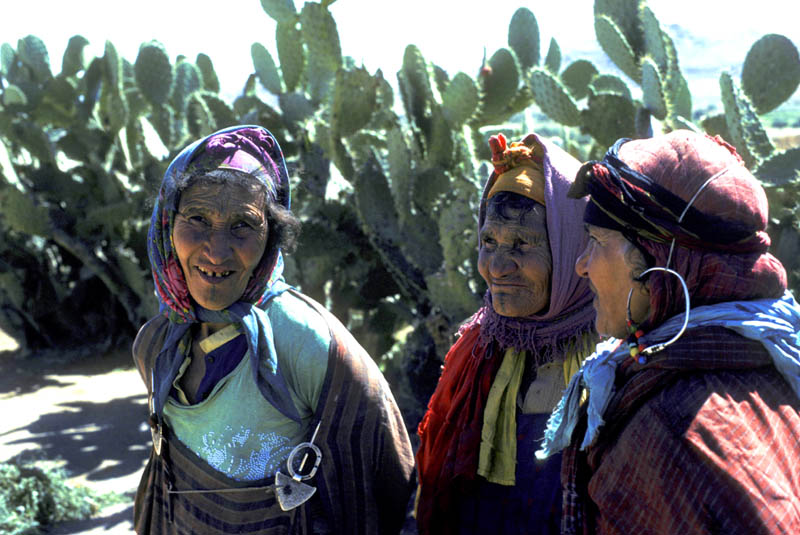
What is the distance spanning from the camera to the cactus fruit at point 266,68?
25.1 feet

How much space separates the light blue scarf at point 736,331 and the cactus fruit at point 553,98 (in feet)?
12.4

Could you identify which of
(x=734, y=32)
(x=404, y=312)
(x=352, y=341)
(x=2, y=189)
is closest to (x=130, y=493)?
(x=404, y=312)

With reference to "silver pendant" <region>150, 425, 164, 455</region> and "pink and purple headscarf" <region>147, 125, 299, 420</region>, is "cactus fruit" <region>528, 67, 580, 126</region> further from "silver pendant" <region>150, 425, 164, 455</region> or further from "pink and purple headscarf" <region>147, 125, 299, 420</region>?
"silver pendant" <region>150, 425, 164, 455</region>

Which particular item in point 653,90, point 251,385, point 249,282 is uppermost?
point 653,90

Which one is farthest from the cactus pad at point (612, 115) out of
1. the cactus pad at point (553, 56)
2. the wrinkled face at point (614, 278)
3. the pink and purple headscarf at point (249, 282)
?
the wrinkled face at point (614, 278)

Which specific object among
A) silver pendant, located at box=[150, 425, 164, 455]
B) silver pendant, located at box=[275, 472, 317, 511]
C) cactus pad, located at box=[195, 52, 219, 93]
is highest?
cactus pad, located at box=[195, 52, 219, 93]

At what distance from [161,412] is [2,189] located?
21.7 ft

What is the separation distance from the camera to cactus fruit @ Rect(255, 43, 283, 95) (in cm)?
765

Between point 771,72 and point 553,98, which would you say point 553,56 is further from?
point 771,72

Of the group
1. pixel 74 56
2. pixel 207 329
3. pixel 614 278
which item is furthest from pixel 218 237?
pixel 74 56

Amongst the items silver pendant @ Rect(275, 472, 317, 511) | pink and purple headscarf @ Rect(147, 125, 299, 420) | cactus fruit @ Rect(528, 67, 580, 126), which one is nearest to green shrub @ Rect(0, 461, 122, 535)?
pink and purple headscarf @ Rect(147, 125, 299, 420)

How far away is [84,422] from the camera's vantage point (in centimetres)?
643

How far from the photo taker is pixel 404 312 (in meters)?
5.91

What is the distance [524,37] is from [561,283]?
16.7 ft
